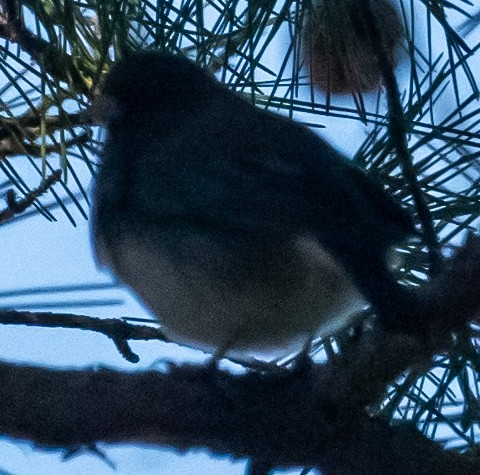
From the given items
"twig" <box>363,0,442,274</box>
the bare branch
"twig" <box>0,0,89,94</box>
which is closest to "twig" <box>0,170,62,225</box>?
"twig" <box>0,0,89,94</box>

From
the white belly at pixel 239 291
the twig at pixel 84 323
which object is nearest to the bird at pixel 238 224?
the white belly at pixel 239 291

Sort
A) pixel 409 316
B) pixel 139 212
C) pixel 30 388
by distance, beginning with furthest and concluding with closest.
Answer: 1. pixel 139 212
2. pixel 30 388
3. pixel 409 316

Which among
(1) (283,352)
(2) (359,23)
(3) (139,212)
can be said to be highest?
(2) (359,23)

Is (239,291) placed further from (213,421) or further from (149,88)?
(149,88)

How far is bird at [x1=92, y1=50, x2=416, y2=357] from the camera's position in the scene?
907 mm

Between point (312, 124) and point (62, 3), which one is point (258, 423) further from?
point (62, 3)

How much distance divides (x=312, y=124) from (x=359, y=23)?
0.10 meters

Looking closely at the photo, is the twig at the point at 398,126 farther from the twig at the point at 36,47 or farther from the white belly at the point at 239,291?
the twig at the point at 36,47

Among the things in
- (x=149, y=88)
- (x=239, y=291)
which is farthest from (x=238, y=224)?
(x=149, y=88)

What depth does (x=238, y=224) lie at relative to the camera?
37.2 inches

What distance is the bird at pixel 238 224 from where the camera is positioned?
→ 907 millimetres

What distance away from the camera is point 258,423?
789 mm

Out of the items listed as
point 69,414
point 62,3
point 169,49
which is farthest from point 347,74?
point 69,414

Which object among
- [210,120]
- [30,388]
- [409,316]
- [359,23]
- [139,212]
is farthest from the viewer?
[210,120]
